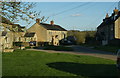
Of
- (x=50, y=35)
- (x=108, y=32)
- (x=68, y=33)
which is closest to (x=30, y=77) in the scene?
(x=108, y=32)

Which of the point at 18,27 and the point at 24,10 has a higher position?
the point at 24,10

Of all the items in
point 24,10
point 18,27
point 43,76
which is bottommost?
point 43,76

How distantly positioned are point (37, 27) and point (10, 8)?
62.2 meters

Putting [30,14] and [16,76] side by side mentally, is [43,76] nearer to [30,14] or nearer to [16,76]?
[16,76]

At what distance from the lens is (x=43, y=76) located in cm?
896

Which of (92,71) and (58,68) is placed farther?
(58,68)

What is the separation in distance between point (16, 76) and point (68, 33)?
8163cm

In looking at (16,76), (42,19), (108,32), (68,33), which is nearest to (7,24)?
(42,19)

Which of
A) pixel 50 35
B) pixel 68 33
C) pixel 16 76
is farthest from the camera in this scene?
pixel 68 33

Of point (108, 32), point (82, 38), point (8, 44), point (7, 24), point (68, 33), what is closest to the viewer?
point (7, 24)

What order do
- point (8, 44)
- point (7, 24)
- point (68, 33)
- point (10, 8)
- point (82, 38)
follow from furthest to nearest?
point (68, 33), point (82, 38), point (8, 44), point (7, 24), point (10, 8)

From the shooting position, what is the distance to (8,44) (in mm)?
43219

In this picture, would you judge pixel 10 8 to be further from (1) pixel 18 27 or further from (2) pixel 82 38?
(2) pixel 82 38

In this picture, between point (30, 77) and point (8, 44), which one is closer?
point (30, 77)
